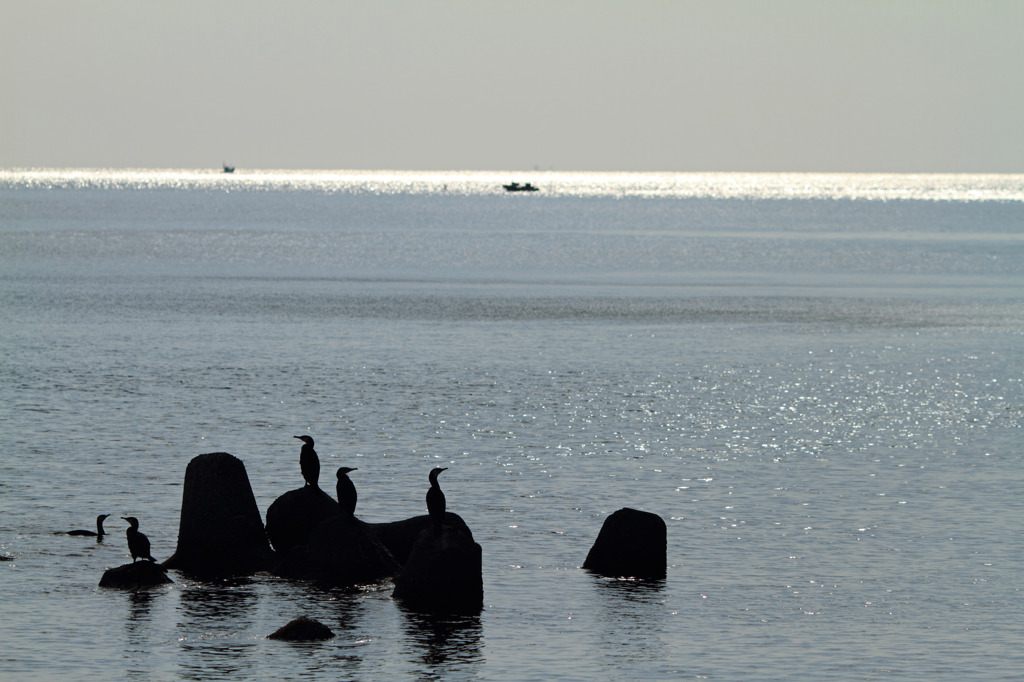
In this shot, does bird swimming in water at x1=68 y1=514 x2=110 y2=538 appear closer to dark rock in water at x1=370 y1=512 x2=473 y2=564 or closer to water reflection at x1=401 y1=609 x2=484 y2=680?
dark rock in water at x1=370 y1=512 x2=473 y2=564

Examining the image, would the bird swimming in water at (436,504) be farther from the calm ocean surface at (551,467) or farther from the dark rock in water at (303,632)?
the dark rock in water at (303,632)

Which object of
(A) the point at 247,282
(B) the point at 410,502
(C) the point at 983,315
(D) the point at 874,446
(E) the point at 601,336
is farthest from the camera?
(A) the point at 247,282

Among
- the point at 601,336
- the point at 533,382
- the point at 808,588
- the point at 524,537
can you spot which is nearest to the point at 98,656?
the point at 524,537

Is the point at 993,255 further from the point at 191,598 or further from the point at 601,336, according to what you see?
the point at 191,598

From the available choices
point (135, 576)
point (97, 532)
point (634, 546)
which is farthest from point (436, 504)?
point (97, 532)

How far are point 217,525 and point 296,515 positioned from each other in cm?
151

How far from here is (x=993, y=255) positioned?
Result: 166250 millimetres

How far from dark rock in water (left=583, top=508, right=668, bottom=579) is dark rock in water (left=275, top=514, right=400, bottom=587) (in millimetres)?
4080

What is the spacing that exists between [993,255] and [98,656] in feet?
512

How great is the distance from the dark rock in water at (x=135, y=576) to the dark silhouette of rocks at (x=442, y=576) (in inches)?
175

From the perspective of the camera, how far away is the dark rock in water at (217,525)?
27.5 m

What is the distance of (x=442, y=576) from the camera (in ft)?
83.6

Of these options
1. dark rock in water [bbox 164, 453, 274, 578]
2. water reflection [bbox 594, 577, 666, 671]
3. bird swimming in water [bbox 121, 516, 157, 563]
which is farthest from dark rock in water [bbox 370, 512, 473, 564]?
bird swimming in water [bbox 121, 516, 157, 563]

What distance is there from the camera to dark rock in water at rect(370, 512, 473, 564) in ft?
90.9
